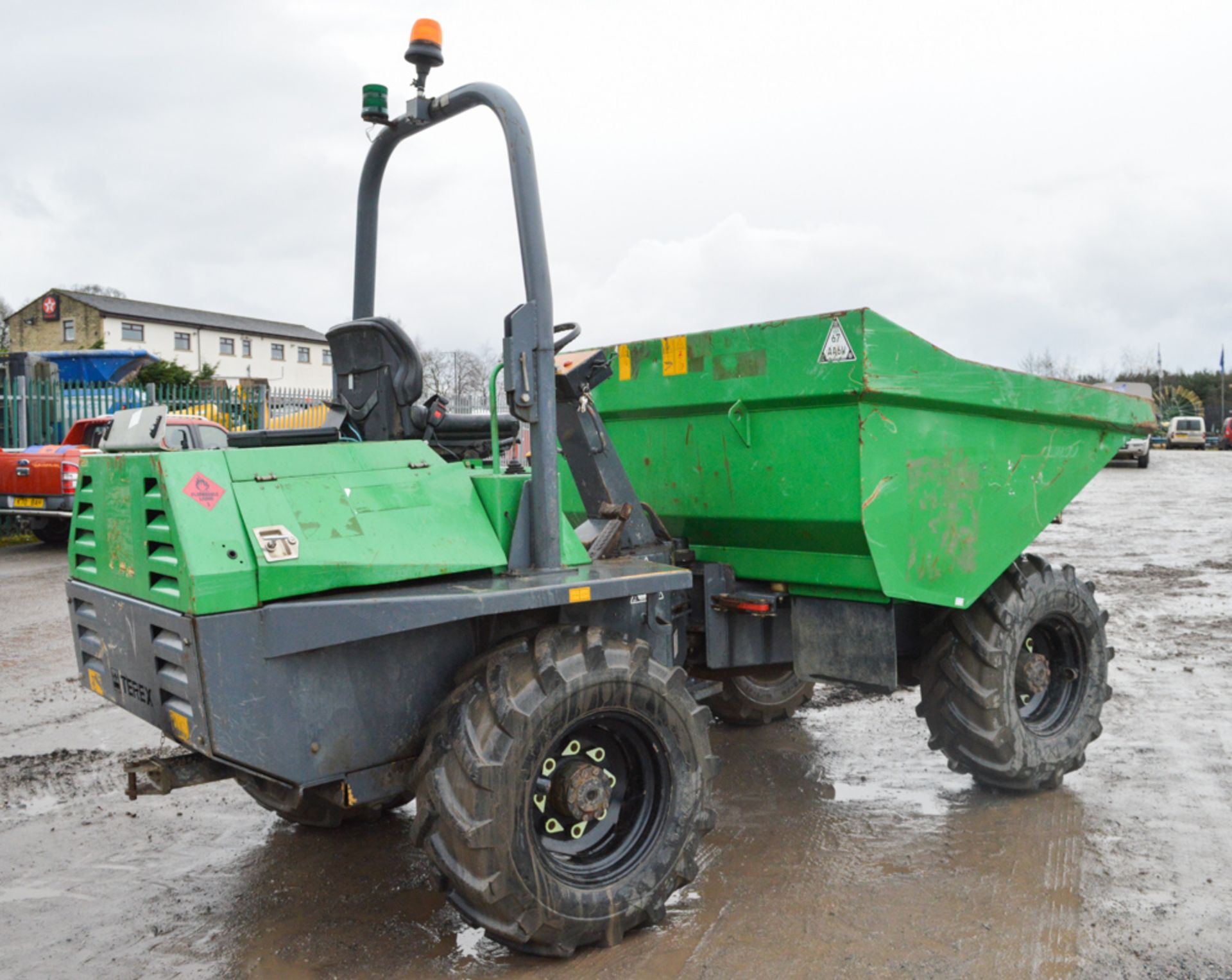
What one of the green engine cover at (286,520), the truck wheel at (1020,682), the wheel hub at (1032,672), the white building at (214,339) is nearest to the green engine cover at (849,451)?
the truck wheel at (1020,682)

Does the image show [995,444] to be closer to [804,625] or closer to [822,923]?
[804,625]

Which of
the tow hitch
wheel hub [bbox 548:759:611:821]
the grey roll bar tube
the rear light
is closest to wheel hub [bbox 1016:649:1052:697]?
wheel hub [bbox 548:759:611:821]

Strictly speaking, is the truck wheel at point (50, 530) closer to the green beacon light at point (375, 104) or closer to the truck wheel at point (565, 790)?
the green beacon light at point (375, 104)

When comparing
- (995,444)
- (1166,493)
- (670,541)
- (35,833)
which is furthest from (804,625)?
(1166,493)

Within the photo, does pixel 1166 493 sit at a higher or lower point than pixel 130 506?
lower

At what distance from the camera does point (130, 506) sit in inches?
122

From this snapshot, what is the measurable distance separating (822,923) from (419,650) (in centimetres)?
161

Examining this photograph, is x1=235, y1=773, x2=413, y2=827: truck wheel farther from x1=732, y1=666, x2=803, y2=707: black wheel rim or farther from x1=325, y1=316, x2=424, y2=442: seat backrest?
x1=732, y1=666, x2=803, y2=707: black wheel rim

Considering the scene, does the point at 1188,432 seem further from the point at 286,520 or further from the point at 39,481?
the point at 286,520

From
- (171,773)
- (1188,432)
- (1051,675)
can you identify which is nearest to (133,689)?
(171,773)

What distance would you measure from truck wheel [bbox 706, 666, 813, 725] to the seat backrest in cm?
261

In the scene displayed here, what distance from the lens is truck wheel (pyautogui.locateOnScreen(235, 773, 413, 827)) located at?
354 centimetres

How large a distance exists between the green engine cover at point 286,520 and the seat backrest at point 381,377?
340mm

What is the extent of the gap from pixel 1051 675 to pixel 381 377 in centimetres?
345
